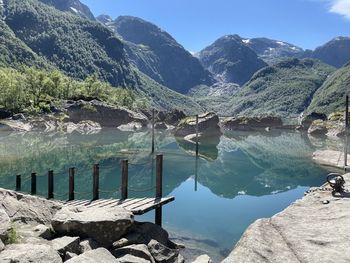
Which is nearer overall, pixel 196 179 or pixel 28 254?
pixel 28 254

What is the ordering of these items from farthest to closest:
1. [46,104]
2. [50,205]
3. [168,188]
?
[46,104] < [168,188] < [50,205]

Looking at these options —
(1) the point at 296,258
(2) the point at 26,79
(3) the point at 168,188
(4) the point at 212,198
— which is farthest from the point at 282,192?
(2) the point at 26,79

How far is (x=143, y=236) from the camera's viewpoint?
1847 cm

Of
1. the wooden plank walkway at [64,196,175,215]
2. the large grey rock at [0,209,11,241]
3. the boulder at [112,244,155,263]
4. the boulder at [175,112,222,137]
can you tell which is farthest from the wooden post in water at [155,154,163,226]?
the boulder at [175,112,222,137]

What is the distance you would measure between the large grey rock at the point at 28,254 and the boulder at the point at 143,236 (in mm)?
4949

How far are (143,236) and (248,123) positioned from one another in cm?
12329

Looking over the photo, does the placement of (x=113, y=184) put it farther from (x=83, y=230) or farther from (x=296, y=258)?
(x=296, y=258)

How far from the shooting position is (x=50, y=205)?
Result: 19.0 meters

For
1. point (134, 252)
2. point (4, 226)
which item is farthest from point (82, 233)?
point (4, 226)

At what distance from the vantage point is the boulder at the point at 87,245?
15.2 m

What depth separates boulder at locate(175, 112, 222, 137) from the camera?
333ft

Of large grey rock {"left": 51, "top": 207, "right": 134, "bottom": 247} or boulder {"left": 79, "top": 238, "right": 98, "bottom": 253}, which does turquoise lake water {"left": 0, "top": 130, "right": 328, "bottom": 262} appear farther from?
boulder {"left": 79, "top": 238, "right": 98, "bottom": 253}

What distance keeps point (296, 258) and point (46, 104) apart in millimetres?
107670

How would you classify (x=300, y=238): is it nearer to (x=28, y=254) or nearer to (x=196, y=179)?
(x=28, y=254)
